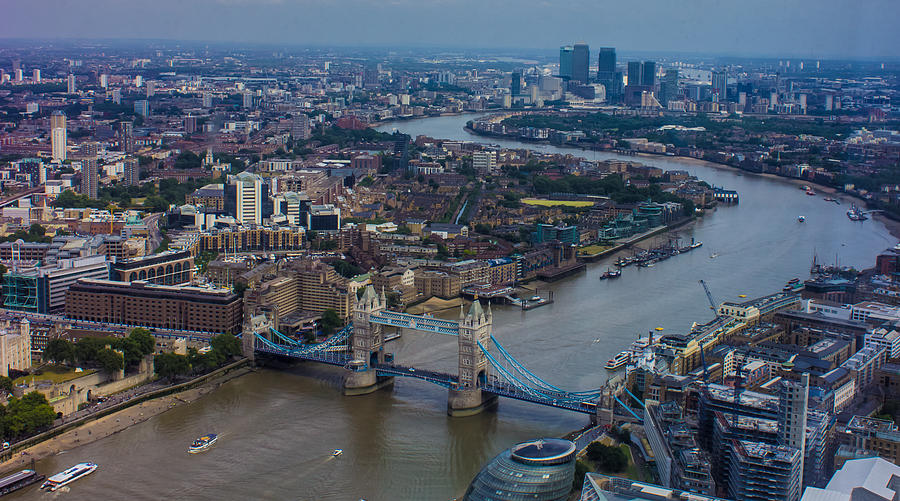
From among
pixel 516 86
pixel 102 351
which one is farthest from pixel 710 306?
pixel 516 86

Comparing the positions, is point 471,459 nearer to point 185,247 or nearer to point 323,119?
point 185,247

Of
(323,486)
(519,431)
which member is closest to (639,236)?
(519,431)

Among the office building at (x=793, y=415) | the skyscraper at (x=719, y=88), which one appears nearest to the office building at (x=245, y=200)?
the office building at (x=793, y=415)

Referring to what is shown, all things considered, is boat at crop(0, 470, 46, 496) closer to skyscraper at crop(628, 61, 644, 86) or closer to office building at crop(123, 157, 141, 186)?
office building at crop(123, 157, 141, 186)

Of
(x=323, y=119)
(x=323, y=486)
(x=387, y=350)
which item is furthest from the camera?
(x=323, y=119)

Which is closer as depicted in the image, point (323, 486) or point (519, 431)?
point (323, 486)

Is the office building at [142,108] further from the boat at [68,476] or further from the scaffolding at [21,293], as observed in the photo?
the boat at [68,476]
